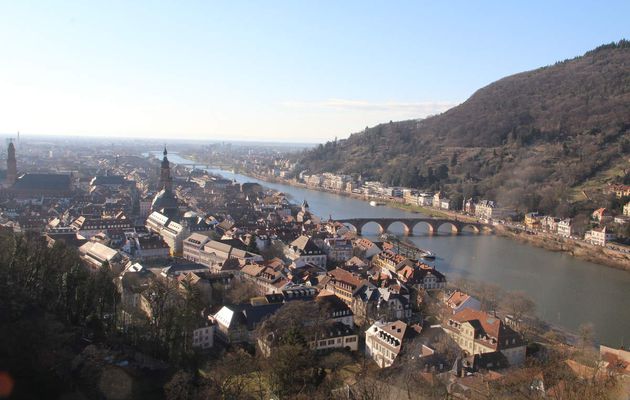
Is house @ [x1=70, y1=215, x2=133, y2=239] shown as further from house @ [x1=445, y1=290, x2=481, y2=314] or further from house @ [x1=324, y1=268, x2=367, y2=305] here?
house @ [x1=445, y1=290, x2=481, y2=314]

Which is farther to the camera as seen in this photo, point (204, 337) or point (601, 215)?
point (601, 215)

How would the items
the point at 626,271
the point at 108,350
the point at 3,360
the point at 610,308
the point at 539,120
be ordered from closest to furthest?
the point at 3,360, the point at 108,350, the point at 610,308, the point at 626,271, the point at 539,120

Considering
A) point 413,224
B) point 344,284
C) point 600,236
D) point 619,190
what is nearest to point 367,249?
point 344,284

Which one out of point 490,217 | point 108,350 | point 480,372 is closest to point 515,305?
point 480,372

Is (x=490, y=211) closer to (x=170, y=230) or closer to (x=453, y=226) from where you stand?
→ (x=453, y=226)

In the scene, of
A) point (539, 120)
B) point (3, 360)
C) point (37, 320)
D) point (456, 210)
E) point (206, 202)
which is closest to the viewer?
point (3, 360)

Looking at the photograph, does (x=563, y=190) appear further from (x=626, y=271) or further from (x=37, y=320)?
(x=37, y=320)
